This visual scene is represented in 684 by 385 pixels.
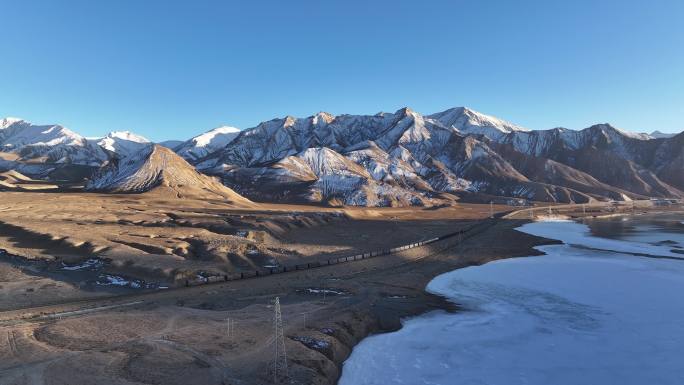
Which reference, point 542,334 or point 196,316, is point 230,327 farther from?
point 542,334

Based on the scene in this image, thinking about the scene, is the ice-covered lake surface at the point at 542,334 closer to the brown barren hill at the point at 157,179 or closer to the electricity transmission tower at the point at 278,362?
the electricity transmission tower at the point at 278,362

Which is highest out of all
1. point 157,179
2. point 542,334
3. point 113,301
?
point 157,179

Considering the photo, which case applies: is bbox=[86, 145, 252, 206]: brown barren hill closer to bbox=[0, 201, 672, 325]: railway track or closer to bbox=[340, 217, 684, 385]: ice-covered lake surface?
bbox=[0, 201, 672, 325]: railway track

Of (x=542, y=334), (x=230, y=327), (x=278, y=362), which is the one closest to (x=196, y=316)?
(x=230, y=327)

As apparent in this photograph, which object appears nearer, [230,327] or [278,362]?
[278,362]

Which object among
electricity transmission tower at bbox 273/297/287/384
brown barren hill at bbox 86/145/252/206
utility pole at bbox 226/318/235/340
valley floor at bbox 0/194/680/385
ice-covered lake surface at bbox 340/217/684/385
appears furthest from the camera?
brown barren hill at bbox 86/145/252/206

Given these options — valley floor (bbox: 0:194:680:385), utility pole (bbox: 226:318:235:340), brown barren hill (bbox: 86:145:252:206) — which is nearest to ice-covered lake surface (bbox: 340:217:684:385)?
valley floor (bbox: 0:194:680:385)
